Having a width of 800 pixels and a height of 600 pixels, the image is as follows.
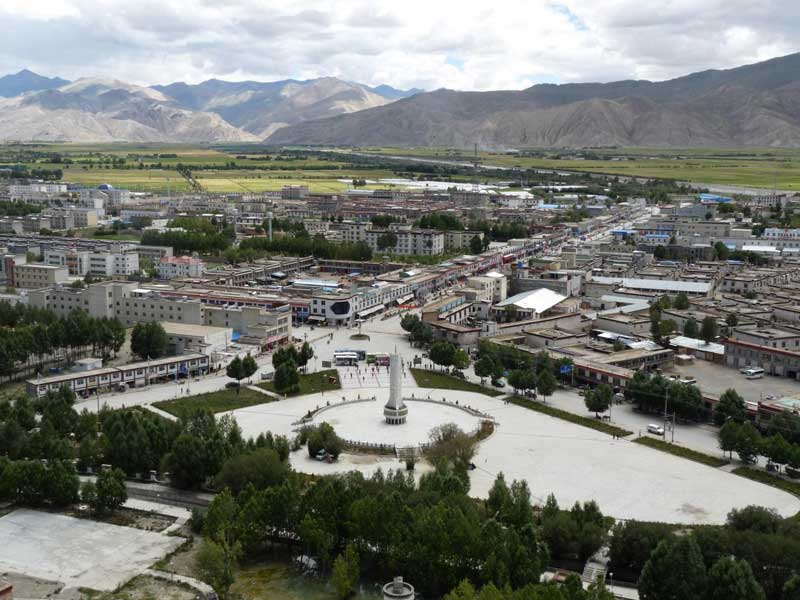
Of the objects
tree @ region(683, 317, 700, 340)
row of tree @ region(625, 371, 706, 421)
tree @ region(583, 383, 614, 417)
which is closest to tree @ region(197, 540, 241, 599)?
tree @ region(583, 383, 614, 417)

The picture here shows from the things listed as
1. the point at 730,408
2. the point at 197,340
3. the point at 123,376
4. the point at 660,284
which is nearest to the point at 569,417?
the point at 730,408

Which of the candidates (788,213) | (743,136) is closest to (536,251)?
(788,213)

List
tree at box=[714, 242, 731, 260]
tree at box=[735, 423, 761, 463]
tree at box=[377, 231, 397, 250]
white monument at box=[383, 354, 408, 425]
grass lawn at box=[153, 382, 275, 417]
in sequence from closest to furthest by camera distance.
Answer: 1. tree at box=[735, 423, 761, 463]
2. white monument at box=[383, 354, 408, 425]
3. grass lawn at box=[153, 382, 275, 417]
4. tree at box=[714, 242, 731, 260]
5. tree at box=[377, 231, 397, 250]

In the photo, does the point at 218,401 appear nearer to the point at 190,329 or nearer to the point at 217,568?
the point at 190,329

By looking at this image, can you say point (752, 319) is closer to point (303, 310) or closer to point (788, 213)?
point (303, 310)

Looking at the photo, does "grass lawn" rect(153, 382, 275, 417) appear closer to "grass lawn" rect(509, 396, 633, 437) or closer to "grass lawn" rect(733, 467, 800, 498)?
"grass lawn" rect(509, 396, 633, 437)

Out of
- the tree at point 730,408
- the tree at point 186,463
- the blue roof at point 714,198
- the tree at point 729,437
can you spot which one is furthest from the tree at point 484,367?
the blue roof at point 714,198

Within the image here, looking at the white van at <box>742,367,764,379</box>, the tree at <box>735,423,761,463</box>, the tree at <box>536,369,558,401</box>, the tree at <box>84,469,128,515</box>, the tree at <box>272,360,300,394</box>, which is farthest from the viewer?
the white van at <box>742,367,764,379</box>
